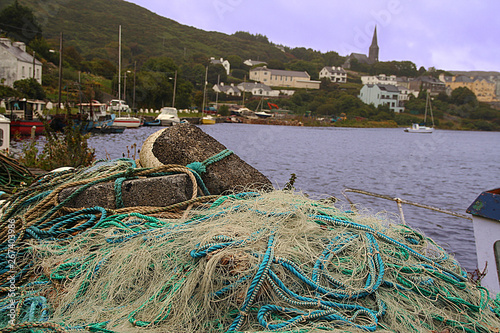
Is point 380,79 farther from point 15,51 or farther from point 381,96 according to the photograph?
point 15,51

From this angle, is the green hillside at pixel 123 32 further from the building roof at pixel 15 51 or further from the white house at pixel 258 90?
the building roof at pixel 15 51

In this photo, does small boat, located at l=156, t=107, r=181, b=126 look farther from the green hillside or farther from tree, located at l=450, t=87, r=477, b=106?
tree, located at l=450, t=87, r=477, b=106

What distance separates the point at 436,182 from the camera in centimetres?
2358

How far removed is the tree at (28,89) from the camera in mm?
45250

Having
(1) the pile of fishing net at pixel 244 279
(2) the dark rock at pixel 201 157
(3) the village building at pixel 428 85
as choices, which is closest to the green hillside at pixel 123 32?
(3) the village building at pixel 428 85

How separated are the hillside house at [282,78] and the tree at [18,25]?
9079 centimetres

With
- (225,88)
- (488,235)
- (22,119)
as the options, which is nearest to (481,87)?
(225,88)

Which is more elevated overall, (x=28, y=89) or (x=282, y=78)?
(x=282, y=78)

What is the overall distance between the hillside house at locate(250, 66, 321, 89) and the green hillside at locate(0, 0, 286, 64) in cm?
2276

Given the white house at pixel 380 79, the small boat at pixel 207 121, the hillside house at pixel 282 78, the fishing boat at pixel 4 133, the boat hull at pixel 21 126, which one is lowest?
the small boat at pixel 207 121

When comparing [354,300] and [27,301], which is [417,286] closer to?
[354,300]

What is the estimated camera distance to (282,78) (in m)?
156

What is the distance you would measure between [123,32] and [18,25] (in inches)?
3504

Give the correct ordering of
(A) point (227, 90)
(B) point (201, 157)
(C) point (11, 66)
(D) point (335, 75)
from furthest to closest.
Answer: (D) point (335, 75) → (A) point (227, 90) → (C) point (11, 66) → (B) point (201, 157)
